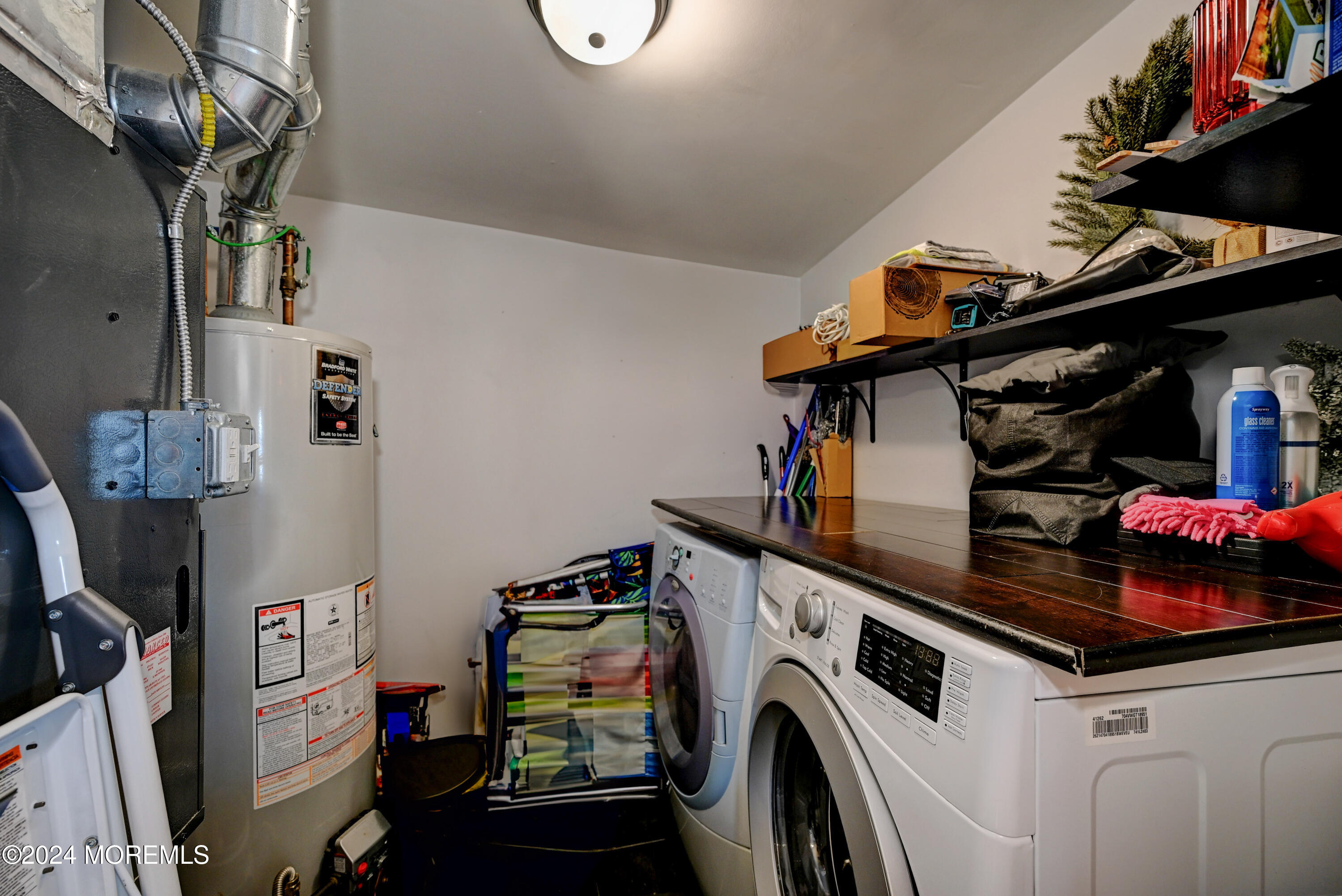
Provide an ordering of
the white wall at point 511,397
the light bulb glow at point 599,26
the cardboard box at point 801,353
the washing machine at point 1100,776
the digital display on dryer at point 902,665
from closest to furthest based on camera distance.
→ the washing machine at point 1100,776 < the digital display on dryer at point 902,665 < the light bulb glow at point 599,26 < the cardboard box at point 801,353 < the white wall at point 511,397

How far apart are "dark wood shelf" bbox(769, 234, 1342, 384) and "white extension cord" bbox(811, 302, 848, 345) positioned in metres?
0.22

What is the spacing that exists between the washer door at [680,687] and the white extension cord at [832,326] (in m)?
1.03

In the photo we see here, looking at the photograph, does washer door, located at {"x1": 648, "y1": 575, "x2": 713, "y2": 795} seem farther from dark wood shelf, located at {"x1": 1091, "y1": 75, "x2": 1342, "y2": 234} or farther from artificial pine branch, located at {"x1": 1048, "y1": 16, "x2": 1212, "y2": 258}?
artificial pine branch, located at {"x1": 1048, "y1": 16, "x2": 1212, "y2": 258}

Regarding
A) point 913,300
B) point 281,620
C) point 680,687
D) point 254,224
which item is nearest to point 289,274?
point 254,224

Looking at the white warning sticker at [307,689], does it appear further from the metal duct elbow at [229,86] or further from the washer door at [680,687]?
the metal duct elbow at [229,86]

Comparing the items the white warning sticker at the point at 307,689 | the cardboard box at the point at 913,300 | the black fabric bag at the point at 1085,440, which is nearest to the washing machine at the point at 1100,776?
the black fabric bag at the point at 1085,440

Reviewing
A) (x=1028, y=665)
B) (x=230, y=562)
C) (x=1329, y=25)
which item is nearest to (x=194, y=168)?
(x=230, y=562)

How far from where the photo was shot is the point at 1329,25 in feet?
1.76

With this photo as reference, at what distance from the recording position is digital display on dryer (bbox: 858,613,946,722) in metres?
0.62

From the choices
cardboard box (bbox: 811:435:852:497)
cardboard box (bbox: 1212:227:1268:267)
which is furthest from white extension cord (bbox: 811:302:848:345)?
cardboard box (bbox: 1212:227:1268:267)

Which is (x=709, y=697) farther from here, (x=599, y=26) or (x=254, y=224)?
(x=254, y=224)

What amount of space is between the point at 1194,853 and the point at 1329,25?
2.79 feet

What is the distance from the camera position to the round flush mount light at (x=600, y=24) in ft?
3.92

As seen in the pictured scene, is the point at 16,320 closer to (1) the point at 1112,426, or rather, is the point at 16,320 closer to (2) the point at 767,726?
(2) the point at 767,726
